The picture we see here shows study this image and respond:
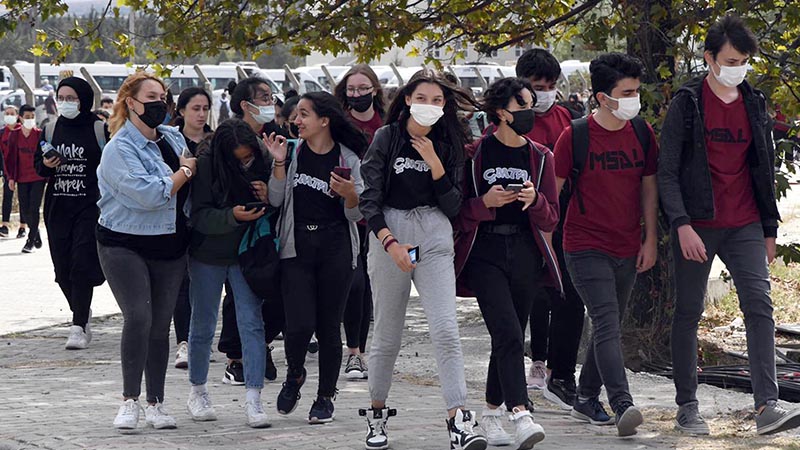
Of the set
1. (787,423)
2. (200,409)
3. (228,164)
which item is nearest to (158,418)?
(200,409)

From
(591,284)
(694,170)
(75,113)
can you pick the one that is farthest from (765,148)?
(75,113)

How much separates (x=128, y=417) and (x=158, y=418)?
170 mm

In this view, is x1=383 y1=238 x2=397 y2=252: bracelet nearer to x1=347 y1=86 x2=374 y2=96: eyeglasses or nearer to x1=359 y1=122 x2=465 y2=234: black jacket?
x1=359 y1=122 x2=465 y2=234: black jacket

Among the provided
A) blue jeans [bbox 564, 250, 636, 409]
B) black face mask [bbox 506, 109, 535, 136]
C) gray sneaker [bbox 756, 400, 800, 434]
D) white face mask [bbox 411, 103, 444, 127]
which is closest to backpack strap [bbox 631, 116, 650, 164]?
blue jeans [bbox 564, 250, 636, 409]

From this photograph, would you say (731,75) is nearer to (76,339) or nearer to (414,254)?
(414,254)

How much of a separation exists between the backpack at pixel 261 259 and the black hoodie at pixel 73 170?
3.02m

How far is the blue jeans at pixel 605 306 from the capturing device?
22.6 ft

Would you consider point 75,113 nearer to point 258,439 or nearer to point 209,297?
point 209,297

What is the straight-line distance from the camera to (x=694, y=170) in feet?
22.5

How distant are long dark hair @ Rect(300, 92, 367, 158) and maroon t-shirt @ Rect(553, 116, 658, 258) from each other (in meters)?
1.08

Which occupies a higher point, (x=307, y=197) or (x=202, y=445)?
(x=307, y=197)

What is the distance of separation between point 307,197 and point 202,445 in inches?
56.0

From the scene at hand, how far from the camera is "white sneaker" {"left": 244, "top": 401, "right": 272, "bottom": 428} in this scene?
7.14 m

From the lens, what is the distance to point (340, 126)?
736 centimetres
